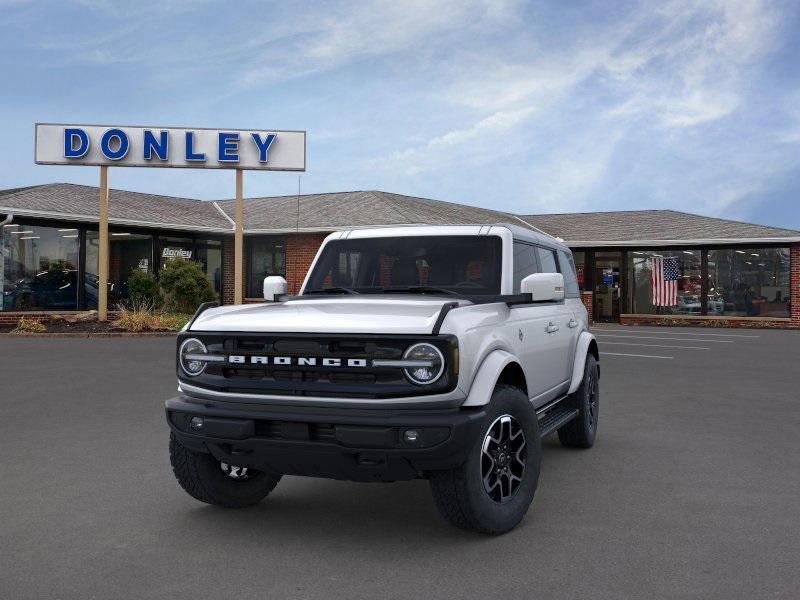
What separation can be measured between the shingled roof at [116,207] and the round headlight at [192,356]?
20534mm

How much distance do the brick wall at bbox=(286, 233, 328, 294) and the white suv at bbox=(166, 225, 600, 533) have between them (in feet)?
73.0

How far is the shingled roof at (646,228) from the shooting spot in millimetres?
28094

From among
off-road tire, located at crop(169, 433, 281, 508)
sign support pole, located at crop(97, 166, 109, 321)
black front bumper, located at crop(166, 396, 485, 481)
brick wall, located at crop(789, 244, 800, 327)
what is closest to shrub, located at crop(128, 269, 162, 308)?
sign support pole, located at crop(97, 166, 109, 321)

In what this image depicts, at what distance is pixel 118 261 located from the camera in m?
26.5

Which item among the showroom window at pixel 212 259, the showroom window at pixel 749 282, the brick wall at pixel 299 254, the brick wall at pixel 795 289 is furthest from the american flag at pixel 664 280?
the showroom window at pixel 212 259

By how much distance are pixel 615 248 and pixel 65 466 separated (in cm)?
2646

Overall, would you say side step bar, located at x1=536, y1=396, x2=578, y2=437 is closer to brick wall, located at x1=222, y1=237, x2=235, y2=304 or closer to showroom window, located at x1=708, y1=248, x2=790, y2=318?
showroom window, located at x1=708, y1=248, x2=790, y2=318

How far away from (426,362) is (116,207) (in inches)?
1009

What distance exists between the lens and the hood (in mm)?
4141

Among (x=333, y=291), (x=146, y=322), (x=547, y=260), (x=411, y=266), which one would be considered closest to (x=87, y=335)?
(x=146, y=322)

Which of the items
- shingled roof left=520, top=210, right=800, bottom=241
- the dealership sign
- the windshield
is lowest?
the windshield

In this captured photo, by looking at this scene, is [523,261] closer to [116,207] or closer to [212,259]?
[116,207]

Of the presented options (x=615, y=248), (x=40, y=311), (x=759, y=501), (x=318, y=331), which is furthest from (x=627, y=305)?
(x=318, y=331)

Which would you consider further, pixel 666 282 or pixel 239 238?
pixel 666 282
